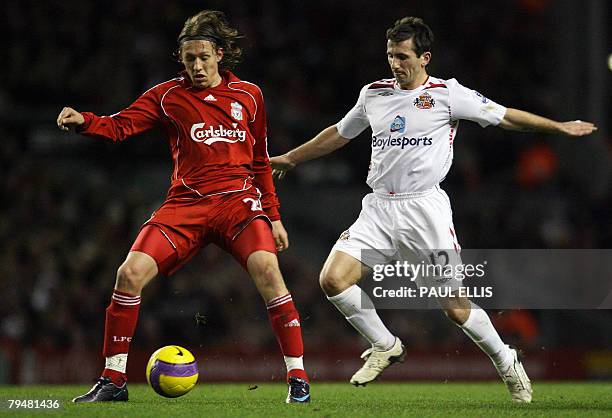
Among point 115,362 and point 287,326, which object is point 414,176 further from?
point 115,362

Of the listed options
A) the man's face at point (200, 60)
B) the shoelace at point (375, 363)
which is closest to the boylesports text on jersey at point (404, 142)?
the man's face at point (200, 60)

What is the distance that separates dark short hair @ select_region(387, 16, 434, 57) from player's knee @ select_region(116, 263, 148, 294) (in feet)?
7.55

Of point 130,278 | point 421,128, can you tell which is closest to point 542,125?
point 421,128

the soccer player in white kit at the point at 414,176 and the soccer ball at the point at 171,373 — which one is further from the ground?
the soccer player in white kit at the point at 414,176

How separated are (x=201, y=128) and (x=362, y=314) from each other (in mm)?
1739

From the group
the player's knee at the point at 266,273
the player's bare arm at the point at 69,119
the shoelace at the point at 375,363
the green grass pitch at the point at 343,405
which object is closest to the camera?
the green grass pitch at the point at 343,405

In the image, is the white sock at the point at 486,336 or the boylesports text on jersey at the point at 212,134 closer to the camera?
the boylesports text on jersey at the point at 212,134

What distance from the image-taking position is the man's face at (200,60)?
7367mm

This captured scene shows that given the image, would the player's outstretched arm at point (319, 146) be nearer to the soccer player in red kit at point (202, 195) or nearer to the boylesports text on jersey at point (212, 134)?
the soccer player in red kit at point (202, 195)

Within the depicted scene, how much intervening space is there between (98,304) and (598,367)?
6.00m

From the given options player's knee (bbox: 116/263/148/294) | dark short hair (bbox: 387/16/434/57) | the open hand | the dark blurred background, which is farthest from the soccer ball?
the dark blurred background

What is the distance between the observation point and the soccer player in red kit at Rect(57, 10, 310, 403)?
7121mm

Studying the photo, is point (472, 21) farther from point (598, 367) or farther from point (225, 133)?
point (225, 133)

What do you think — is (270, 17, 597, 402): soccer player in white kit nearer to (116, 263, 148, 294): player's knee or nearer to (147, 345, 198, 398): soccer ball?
(147, 345, 198, 398): soccer ball
